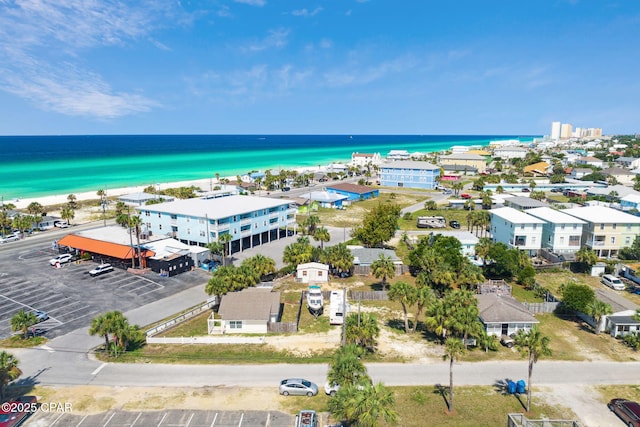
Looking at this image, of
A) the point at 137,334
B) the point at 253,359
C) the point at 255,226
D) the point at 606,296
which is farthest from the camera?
the point at 255,226

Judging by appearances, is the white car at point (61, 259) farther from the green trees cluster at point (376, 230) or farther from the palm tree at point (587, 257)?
the palm tree at point (587, 257)

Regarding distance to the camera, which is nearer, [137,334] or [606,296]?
[137,334]

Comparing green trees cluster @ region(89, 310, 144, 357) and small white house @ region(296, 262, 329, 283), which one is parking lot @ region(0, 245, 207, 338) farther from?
small white house @ region(296, 262, 329, 283)

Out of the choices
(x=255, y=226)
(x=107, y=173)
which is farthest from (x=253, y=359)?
(x=107, y=173)

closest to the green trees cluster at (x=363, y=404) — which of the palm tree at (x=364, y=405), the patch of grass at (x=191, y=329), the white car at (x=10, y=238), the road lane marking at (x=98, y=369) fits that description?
the palm tree at (x=364, y=405)

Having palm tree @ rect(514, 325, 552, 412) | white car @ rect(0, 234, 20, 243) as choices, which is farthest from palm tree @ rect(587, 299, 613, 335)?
white car @ rect(0, 234, 20, 243)

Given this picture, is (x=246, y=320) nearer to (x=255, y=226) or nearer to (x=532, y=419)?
(x=532, y=419)

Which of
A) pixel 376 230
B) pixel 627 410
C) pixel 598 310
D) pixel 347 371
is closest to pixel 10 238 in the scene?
pixel 376 230
